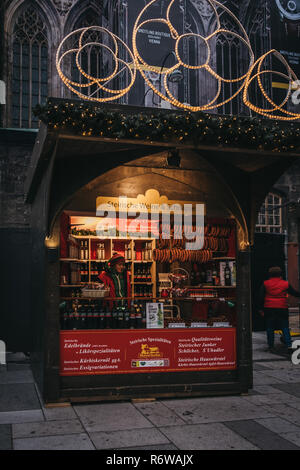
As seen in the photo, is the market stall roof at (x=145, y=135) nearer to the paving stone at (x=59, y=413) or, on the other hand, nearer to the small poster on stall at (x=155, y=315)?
the small poster on stall at (x=155, y=315)

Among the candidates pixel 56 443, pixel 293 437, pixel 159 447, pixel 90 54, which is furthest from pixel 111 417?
pixel 90 54

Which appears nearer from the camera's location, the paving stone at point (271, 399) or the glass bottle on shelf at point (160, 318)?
the paving stone at point (271, 399)

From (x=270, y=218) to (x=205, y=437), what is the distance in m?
18.5

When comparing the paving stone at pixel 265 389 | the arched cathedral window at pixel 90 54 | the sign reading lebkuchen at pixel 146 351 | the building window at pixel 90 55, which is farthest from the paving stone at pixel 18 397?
the arched cathedral window at pixel 90 54

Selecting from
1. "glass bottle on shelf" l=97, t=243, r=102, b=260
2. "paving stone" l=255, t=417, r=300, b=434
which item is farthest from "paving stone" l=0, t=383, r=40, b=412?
"paving stone" l=255, t=417, r=300, b=434

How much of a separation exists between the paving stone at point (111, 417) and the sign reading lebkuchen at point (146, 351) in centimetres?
56

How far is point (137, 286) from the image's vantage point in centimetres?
1036

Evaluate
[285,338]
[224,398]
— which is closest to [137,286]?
[224,398]

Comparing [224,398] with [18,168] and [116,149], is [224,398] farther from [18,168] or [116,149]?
[18,168]

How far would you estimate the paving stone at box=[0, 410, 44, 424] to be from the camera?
641 centimetres

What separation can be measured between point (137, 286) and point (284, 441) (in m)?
5.25

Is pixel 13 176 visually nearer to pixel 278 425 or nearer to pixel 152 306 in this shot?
pixel 152 306

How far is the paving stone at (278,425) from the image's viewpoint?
603 centimetres

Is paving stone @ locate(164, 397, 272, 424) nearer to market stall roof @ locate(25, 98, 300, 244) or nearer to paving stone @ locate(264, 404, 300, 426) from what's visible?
paving stone @ locate(264, 404, 300, 426)
